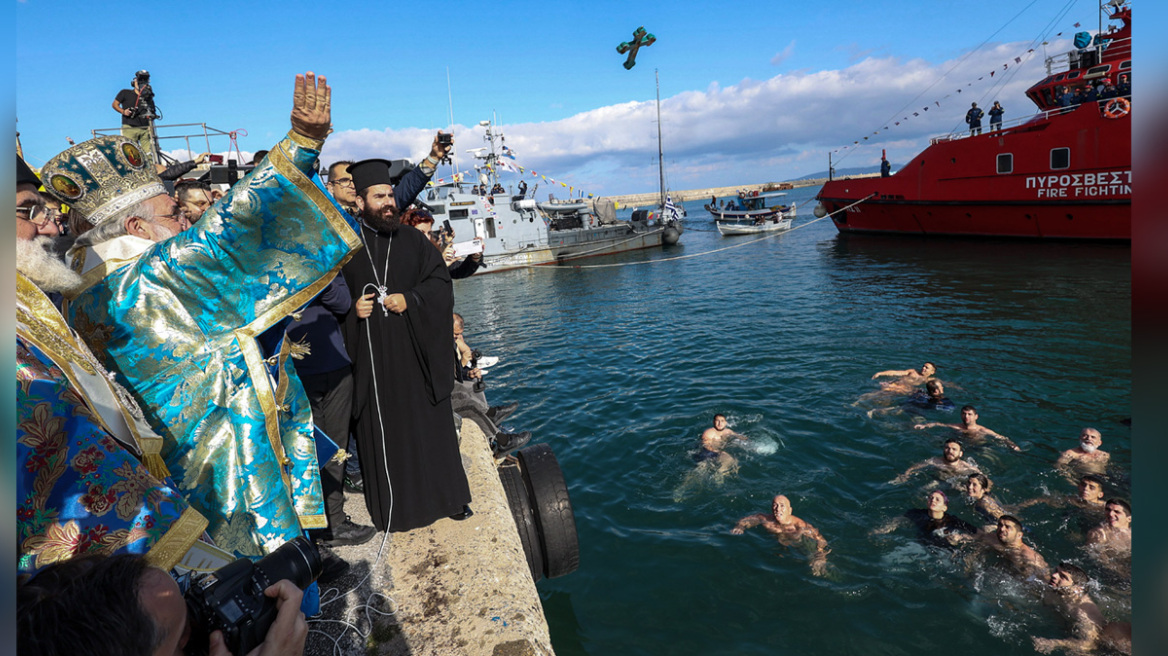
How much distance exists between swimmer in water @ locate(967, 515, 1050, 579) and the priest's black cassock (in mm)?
4728

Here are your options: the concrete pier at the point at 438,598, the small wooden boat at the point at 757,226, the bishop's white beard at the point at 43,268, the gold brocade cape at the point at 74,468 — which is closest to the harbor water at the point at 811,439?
the concrete pier at the point at 438,598

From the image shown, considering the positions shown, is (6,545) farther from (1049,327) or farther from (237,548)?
(1049,327)

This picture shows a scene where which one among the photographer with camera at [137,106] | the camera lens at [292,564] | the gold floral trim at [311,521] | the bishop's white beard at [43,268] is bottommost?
the gold floral trim at [311,521]

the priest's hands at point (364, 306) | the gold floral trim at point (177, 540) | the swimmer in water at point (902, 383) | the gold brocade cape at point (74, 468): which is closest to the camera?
the gold brocade cape at point (74, 468)

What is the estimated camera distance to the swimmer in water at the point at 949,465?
6637 mm

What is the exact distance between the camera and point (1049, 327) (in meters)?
12.1

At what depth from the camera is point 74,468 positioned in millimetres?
1526

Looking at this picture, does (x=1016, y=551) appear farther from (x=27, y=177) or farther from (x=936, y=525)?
(x=27, y=177)

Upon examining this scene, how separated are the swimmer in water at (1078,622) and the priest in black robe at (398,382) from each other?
14.6 feet

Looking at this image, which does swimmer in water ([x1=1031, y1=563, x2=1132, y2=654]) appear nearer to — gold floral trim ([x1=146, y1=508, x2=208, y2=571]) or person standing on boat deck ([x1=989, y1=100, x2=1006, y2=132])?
gold floral trim ([x1=146, y1=508, x2=208, y2=571])

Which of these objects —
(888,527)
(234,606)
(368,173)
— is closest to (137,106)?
(368,173)

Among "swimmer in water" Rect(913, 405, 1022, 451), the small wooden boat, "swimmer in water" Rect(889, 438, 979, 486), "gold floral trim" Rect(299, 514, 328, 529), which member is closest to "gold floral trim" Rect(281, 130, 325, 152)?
"gold floral trim" Rect(299, 514, 328, 529)

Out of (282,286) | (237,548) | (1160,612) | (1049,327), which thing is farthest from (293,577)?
(1049,327)

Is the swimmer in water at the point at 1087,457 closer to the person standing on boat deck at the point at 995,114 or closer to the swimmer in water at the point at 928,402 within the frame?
the swimmer in water at the point at 928,402
